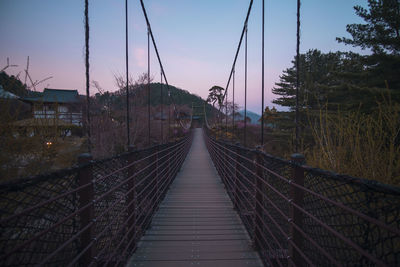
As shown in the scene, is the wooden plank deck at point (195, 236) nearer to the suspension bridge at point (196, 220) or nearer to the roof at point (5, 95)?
the suspension bridge at point (196, 220)

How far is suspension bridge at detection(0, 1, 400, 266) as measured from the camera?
31.1 inches

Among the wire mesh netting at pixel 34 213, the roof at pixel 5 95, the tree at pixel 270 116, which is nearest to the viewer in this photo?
the wire mesh netting at pixel 34 213

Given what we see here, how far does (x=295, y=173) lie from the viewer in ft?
4.05

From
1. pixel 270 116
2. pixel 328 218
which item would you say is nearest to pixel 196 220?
pixel 328 218

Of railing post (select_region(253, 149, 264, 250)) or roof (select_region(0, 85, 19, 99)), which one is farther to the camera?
roof (select_region(0, 85, 19, 99))

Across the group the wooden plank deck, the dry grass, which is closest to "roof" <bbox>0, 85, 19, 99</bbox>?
the wooden plank deck

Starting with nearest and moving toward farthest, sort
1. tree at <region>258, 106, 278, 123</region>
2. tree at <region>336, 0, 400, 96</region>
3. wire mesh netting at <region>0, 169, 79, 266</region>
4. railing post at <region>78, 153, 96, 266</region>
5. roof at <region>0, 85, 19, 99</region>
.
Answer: wire mesh netting at <region>0, 169, 79, 266</region>, railing post at <region>78, 153, 96, 266</region>, roof at <region>0, 85, 19, 99</region>, tree at <region>336, 0, 400, 96</region>, tree at <region>258, 106, 278, 123</region>

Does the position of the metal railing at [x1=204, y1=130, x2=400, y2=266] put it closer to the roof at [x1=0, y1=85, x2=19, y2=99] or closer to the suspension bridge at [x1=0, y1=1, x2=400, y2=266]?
the suspension bridge at [x1=0, y1=1, x2=400, y2=266]

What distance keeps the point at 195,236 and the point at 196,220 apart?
0.44 m

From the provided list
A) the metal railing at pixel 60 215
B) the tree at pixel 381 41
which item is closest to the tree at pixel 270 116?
the tree at pixel 381 41

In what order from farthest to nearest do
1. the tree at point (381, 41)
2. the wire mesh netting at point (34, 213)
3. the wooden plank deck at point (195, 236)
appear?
the tree at point (381, 41)
the wooden plank deck at point (195, 236)
the wire mesh netting at point (34, 213)

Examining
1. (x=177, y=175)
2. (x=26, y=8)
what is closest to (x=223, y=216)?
(x=177, y=175)

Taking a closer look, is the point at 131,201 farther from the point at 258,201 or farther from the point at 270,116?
the point at 270,116

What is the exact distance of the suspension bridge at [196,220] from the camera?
2.59 ft
